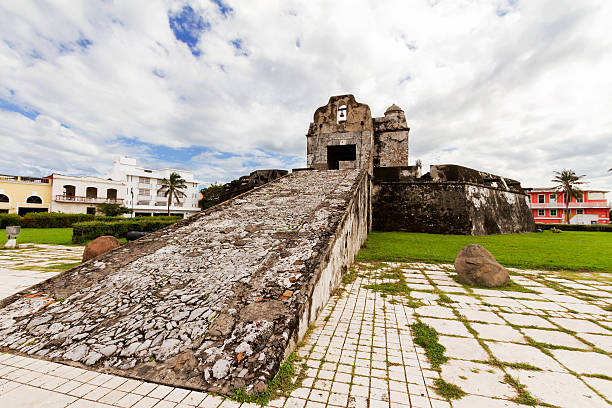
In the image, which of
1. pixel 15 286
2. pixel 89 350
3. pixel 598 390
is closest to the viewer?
pixel 598 390

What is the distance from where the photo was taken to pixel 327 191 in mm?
7500

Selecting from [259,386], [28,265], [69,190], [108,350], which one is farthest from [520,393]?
[69,190]

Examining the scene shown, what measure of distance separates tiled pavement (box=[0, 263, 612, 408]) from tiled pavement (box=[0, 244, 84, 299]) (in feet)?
11.4

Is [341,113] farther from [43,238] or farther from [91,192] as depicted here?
[91,192]

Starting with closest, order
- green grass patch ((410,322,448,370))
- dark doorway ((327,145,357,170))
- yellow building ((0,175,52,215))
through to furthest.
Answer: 1. green grass patch ((410,322,448,370))
2. dark doorway ((327,145,357,170))
3. yellow building ((0,175,52,215))

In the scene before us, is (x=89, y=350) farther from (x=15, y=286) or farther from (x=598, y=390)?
(x=598, y=390)

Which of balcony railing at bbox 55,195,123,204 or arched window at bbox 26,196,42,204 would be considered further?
balcony railing at bbox 55,195,123,204

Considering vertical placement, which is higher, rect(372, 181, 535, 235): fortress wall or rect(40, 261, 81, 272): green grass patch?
rect(372, 181, 535, 235): fortress wall

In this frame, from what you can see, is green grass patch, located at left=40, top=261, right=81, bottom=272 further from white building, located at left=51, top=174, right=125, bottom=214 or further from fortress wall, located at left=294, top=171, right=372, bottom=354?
white building, located at left=51, top=174, right=125, bottom=214

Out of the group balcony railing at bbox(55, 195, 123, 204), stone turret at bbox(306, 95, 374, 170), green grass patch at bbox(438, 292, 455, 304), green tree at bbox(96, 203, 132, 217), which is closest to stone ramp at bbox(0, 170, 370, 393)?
green grass patch at bbox(438, 292, 455, 304)

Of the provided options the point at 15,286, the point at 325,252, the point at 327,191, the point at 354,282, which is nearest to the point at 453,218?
the point at 327,191

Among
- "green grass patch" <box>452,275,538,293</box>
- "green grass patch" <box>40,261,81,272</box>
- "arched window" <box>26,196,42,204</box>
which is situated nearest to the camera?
"green grass patch" <box>452,275,538,293</box>

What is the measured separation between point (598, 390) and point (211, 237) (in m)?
5.22

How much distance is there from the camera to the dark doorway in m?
13.0
